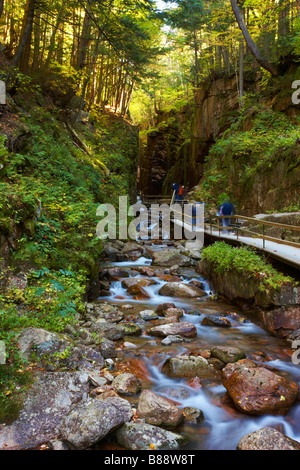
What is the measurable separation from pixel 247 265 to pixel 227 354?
298 centimetres

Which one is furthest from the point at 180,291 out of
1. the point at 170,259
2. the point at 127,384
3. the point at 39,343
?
the point at 39,343

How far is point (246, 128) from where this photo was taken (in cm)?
2031

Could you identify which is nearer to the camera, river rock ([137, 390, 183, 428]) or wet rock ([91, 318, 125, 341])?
river rock ([137, 390, 183, 428])

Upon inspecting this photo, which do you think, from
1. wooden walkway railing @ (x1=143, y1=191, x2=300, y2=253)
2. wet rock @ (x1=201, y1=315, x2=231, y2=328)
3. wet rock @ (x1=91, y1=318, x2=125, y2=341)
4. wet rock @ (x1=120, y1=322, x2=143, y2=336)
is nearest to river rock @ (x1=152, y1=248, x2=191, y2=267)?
wooden walkway railing @ (x1=143, y1=191, x2=300, y2=253)

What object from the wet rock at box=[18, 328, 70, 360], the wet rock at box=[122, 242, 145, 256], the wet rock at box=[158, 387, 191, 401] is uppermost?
the wet rock at box=[18, 328, 70, 360]

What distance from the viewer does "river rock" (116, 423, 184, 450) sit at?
3.48 m

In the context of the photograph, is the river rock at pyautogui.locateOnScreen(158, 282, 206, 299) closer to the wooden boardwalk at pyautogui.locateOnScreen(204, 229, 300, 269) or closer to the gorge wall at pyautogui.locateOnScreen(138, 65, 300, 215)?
the wooden boardwalk at pyautogui.locateOnScreen(204, 229, 300, 269)

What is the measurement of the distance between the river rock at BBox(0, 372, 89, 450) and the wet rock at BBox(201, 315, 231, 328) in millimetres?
3870

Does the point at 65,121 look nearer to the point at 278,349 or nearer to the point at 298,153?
the point at 298,153

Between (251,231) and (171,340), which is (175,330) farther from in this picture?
(251,231)

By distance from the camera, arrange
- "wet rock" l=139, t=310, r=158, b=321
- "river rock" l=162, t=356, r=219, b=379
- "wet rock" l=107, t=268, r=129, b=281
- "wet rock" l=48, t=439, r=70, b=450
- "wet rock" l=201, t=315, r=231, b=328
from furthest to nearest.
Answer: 1. "wet rock" l=107, t=268, r=129, b=281
2. "wet rock" l=139, t=310, r=158, b=321
3. "wet rock" l=201, t=315, r=231, b=328
4. "river rock" l=162, t=356, r=219, b=379
5. "wet rock" l=48, t=439, r=70, b=450
